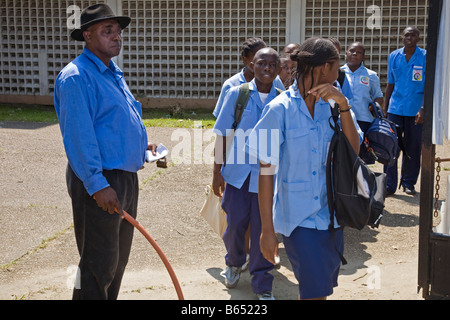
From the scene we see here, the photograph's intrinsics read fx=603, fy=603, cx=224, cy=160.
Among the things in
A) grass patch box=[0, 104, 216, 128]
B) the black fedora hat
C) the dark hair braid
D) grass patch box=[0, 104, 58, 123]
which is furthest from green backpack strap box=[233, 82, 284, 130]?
grass patch box=[0, 104, 58, 123]

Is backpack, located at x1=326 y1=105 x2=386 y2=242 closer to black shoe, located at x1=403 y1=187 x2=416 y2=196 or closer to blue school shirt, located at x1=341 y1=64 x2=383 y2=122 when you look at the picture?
blue school shirt, located at x1=341 y1=64 x2=383 y2=122

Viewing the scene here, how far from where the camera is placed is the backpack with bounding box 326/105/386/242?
3025mm

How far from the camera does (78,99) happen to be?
322cm

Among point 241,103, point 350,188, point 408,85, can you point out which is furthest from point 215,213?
point 408,85

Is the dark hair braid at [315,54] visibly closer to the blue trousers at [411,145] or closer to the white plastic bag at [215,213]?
the white plastic bag at [215,213]

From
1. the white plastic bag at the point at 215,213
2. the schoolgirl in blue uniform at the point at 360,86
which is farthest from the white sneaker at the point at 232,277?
the schoolgirl in blue uniform at the point at 360,86

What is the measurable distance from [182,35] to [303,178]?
10.0 metres

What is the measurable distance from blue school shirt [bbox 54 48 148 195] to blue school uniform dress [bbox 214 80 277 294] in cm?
101

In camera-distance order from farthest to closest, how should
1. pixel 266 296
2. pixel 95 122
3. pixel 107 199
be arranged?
1. pixel 266 296
2. pixel 95 122
3. pixel 107 199

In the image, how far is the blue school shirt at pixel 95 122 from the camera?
127 inches

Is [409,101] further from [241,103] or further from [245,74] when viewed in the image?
[241,103]

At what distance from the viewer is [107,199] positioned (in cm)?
324

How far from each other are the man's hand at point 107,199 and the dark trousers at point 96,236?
11 cm

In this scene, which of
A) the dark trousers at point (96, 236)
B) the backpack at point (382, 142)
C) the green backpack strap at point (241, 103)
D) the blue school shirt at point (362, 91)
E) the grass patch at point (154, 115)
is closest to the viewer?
the dark trousers at point (96, 236)
